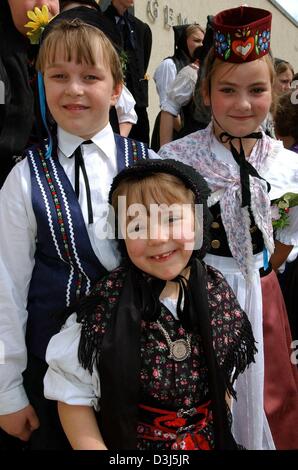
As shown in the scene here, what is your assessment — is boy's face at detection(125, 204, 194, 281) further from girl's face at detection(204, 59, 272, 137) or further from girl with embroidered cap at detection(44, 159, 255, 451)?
girl's face at detection(204, 59, 272, 137)

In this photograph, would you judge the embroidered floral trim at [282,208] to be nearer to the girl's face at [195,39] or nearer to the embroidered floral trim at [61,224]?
the embroidered floral trim at [61,224]

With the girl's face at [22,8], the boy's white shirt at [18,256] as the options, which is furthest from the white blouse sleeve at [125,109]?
the boy's white shirt at [18,256]

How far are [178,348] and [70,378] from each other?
0.29 meters

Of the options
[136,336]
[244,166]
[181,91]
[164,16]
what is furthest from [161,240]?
[164,16]

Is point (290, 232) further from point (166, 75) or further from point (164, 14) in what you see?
point (164, 14)

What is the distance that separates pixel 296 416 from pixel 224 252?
658 mm

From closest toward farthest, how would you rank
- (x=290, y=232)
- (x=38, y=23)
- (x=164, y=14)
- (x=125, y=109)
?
(x=38, y=23), (x=290, y=232), (x=125, y=109), (x=164, y=14)

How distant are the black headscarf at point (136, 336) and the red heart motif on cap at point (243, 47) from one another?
1.68 feet

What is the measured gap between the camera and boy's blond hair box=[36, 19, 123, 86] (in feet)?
4.46

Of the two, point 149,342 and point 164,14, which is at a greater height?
point 164,14

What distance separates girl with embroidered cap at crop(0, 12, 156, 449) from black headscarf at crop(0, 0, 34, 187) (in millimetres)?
318

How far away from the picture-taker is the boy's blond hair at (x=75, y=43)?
1359 mm

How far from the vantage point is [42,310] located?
1.42 m

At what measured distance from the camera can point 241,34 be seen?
1580mm
